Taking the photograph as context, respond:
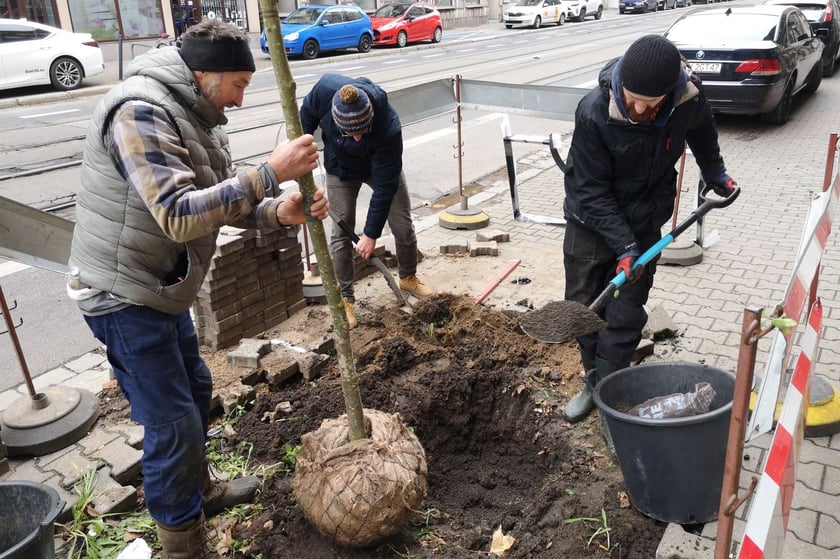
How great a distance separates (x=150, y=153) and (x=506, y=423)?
263 centimetres

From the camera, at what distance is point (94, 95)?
15.7 meters

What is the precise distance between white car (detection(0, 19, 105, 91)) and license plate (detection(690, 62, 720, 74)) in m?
13.8

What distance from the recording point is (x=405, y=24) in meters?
25.8

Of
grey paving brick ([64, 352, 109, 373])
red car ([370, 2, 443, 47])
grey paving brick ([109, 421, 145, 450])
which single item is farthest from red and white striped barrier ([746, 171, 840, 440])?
red car ([370, 2, 443, 47])

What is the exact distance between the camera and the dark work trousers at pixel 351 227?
501cm

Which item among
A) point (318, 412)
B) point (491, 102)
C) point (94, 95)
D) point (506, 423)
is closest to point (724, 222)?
point (491, 102)

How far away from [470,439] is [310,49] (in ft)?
68.1

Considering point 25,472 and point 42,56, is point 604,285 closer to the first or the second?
point 25,472

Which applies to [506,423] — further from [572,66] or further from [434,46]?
[434,46]

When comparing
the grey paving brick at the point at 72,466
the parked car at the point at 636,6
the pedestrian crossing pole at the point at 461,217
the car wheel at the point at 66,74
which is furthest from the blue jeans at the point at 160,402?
the parked car at the point at 636,6

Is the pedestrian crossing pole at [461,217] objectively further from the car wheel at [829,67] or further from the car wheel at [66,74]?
the car wheel at [829,67]

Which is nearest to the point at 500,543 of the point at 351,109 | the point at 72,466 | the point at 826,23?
the point at 72,466

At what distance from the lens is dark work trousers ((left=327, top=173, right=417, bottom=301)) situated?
5.01 meters

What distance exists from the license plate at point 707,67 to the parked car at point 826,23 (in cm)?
629
